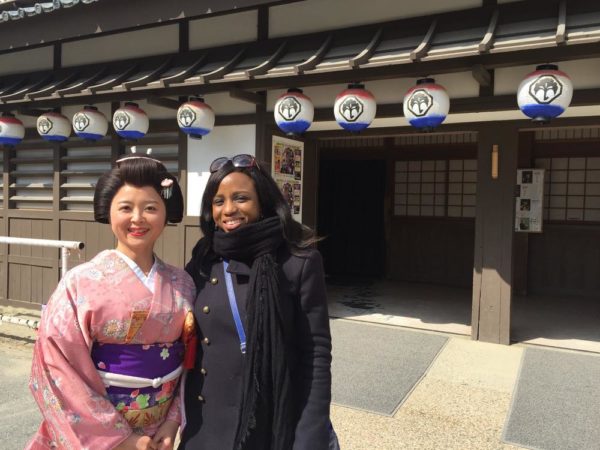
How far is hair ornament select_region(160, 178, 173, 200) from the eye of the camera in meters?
1.86

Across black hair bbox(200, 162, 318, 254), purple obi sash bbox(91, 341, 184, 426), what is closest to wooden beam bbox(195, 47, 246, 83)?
black hair bbox(200, 162, 318, 254)

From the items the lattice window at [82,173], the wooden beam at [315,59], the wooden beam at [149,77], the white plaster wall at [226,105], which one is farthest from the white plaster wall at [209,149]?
the lattice window at [82,173]

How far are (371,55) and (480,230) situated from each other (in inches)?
98.0

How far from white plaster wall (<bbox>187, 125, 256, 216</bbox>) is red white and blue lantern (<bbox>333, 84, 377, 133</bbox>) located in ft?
5.21

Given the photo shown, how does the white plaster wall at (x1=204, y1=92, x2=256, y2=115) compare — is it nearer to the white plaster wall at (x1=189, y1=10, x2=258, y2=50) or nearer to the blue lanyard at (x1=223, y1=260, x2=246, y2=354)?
the white plaster wall at (x1=189, y1=10, x2=258, y2=50)

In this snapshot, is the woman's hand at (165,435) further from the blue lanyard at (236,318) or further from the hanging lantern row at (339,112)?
the hanging lantern row at (339,112)

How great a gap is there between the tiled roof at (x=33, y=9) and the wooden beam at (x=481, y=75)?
480cm

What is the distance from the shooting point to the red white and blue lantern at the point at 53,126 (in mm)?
6865

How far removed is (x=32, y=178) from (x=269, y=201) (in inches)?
293

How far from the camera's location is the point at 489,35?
4.43m

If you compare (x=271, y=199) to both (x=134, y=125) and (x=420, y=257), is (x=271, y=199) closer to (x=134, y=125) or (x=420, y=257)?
(x=134, y=125)

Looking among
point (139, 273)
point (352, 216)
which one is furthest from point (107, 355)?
point (352, 216)

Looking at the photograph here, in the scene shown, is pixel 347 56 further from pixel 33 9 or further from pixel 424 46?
pixel 33 9

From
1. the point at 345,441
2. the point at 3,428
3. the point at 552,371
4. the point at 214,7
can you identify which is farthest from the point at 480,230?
the point at 3,428
